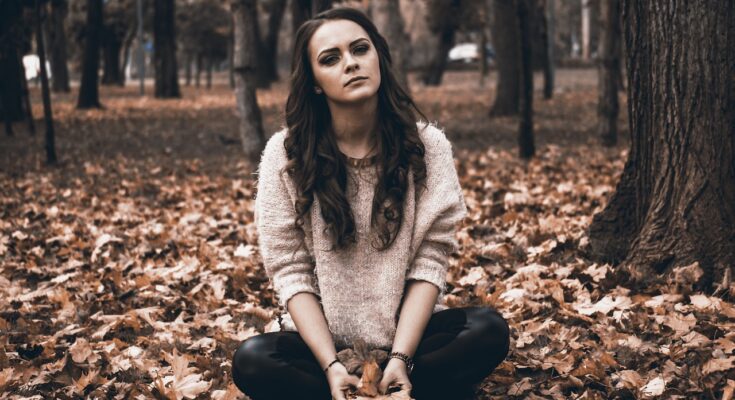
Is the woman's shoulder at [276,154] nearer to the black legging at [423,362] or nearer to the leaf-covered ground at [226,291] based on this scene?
the leaf-covered ground at [226,291]

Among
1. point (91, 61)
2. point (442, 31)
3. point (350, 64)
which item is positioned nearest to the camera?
point (350, 64)

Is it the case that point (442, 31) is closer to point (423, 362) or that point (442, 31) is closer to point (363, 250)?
point (363, 250)

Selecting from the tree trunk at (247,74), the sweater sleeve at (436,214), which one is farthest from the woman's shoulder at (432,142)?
the tree trunk at (247,74)

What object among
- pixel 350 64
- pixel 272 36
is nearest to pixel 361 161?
pixel 350 64

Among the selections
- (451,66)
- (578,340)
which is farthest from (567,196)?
(451,66)

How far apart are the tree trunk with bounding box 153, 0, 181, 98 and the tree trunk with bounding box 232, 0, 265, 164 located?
14.2 m

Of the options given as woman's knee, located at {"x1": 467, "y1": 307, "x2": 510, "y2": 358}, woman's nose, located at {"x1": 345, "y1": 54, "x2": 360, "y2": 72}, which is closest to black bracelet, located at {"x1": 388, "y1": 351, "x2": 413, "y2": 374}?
woman's knee, located at {"x1": 467, "y1": 307, "x2": 510, "y2": 358}

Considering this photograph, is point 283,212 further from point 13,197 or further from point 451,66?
point 451,66

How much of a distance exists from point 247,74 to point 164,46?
47.6 ft

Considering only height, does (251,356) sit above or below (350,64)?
below

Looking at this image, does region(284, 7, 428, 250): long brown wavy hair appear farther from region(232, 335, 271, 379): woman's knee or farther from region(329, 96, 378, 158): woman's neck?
region(232, 335, 271, 379): woman's knee

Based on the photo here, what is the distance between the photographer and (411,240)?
2.97m

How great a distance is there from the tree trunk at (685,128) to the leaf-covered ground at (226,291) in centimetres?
19

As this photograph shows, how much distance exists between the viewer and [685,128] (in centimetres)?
394
